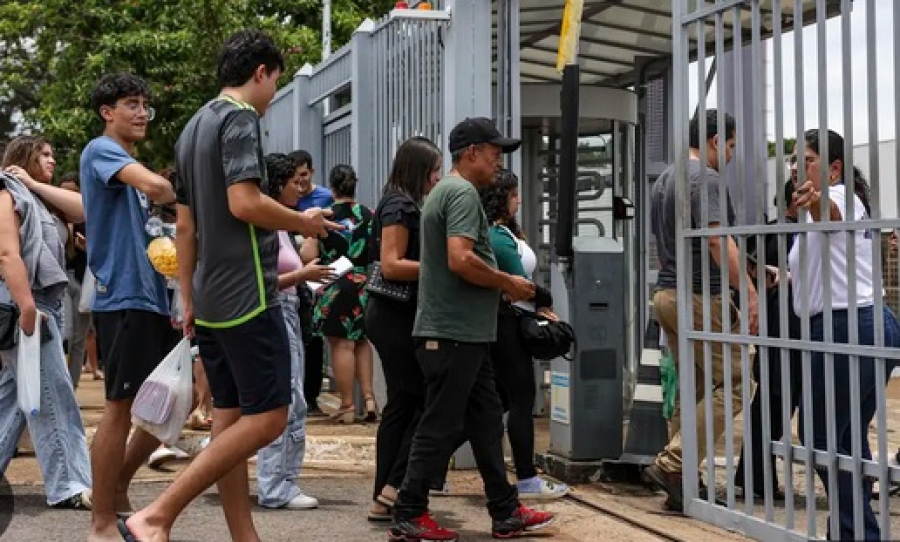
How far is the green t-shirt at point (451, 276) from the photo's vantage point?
6.32 m

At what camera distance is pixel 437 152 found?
22.6 feet

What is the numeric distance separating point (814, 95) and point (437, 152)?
5.69ft

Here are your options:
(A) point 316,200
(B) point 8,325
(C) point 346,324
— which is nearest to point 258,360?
(B) point 8,325

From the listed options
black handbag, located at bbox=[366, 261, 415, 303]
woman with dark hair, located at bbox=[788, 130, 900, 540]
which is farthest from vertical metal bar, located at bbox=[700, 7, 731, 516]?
black handbag, located at bbox=[366, 261, 415, 303]

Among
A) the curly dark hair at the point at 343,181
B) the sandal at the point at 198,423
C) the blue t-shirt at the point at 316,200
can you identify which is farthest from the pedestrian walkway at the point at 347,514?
the curly dark hair at the point at 343,181

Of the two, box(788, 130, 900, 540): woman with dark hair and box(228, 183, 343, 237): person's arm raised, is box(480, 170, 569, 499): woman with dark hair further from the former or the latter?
box(228, 183, 343, 237): person's arm raised

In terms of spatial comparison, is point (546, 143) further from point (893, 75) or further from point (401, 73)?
point (893, 75)

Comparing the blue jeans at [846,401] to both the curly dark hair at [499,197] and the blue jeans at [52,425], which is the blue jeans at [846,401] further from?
the blue jeans at [52,425]

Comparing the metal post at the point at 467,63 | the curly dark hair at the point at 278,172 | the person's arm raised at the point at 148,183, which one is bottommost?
the person's arm raised at the point at 148,183

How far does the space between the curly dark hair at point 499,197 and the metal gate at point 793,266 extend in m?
0.87

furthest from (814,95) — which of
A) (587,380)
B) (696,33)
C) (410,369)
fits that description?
(587,380)

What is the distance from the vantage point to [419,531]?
6.35 meters

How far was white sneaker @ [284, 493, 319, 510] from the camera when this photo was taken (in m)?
7.38

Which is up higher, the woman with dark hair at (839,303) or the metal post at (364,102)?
the metal post at (364,102)
